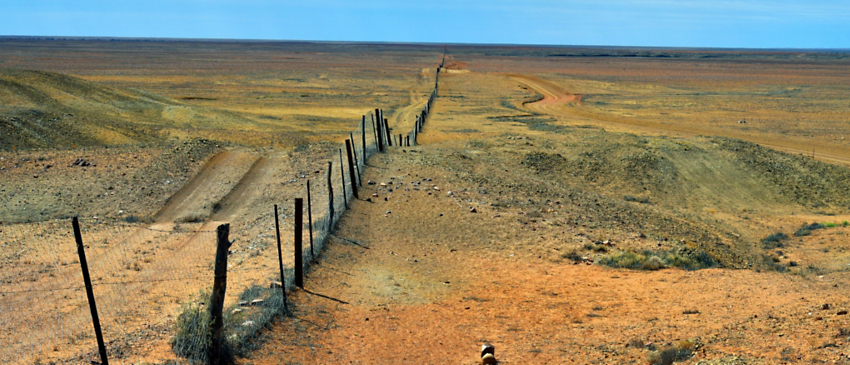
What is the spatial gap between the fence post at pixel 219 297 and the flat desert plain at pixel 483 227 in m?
0.49

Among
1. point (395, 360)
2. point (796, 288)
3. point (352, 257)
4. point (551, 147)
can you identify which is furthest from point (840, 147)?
point (395, 360)

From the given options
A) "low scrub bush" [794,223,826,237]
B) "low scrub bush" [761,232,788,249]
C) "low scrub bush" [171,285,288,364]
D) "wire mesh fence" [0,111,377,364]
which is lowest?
"low scrub bush" [761,232,788,249]

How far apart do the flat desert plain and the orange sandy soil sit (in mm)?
48

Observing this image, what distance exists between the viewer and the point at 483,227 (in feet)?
54.9

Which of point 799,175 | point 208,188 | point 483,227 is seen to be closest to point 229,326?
point 483,227

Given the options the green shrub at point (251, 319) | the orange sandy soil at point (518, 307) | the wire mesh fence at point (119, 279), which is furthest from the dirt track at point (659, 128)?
the green shrub at point (251, 319)

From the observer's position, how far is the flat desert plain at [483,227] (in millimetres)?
9648

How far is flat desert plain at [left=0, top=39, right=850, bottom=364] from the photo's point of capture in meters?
9.65

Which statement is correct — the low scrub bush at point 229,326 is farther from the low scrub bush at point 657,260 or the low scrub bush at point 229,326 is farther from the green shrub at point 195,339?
the low scrub bush at point 657,260

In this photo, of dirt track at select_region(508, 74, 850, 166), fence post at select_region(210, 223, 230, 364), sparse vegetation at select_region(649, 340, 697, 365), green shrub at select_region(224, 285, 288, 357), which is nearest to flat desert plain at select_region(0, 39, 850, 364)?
sparse vegetation at select_region(649, 340, 697, 365)

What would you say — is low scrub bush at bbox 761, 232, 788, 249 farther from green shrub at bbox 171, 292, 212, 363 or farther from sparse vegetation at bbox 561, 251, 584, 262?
green shrub at bbox 171, 292, 212, 363

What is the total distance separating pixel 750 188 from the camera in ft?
86.9

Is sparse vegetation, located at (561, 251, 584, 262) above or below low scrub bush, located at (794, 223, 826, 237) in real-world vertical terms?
above

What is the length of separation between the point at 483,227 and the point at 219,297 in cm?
942
